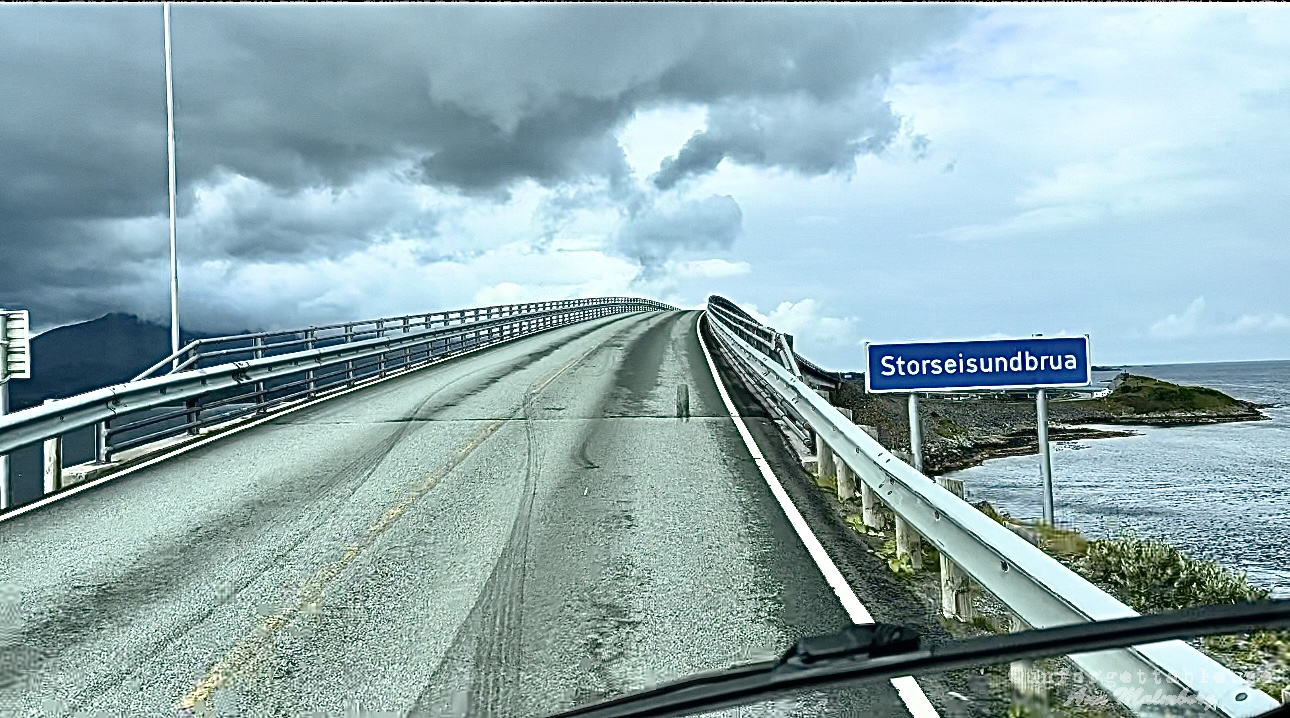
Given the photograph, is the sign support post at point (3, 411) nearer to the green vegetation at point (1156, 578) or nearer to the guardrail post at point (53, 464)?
the guardrail post at point (53, 464)

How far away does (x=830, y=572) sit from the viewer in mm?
7074

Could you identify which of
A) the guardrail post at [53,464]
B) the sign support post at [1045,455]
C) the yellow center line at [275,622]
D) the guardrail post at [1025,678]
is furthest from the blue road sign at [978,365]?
the guardrail post at [53,464]

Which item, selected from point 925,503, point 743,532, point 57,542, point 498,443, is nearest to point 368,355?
point 498,443

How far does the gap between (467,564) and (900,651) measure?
5.54 meters

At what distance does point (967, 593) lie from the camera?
6094 mm

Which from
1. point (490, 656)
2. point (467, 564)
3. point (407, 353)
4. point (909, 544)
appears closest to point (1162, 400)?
point (407, 353)

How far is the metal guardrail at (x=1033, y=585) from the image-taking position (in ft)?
8.10

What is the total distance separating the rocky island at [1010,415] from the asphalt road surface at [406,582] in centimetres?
715

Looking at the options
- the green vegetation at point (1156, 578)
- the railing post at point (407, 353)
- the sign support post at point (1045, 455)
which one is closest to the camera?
the green vegetation at point (1156, 578)

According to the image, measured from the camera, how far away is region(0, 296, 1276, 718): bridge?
192 inches

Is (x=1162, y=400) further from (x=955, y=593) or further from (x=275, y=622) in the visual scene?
(x=275, y=622)

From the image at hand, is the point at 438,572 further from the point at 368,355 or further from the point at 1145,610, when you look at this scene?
the point at 368,355

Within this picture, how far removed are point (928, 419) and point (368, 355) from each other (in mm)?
36470

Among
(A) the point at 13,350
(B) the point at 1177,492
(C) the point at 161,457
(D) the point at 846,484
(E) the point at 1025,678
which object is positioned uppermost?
(A) the point at 13,350
